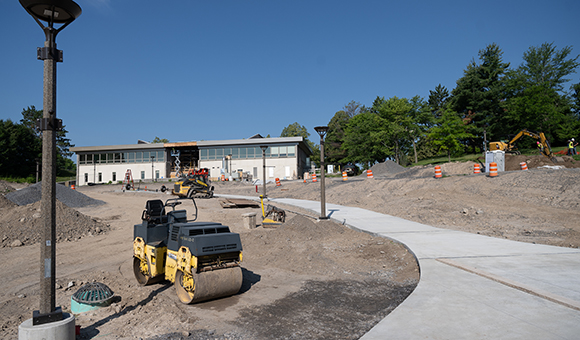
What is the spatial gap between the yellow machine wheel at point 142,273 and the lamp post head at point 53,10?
4360 mm

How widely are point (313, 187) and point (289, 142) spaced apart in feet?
93.8

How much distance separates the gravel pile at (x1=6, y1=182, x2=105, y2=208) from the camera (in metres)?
20.8

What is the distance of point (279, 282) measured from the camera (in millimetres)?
6578

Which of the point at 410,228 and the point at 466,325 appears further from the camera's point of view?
the point at 410,228

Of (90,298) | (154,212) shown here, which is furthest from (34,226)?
(90,298)

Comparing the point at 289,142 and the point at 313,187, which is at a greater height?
the point at 289,142

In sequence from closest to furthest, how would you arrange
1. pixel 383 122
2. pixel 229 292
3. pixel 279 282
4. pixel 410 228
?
pixel 229 292 < pixel 279 282 < pixel 410 228 < pixel 383 122

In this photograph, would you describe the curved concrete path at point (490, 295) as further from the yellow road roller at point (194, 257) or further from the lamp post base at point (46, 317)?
the lamp post base at point (46, 317)

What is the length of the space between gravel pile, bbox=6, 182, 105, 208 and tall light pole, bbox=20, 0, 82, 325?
20.8m

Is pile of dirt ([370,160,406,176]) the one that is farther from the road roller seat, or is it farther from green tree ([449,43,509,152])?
the road roller seat

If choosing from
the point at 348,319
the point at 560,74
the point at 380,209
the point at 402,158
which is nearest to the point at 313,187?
the point at 380,209

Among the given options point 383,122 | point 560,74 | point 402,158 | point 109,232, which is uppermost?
point 560,74

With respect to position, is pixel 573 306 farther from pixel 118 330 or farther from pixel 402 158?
pixel 402 158

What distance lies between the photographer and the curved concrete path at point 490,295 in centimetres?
362
